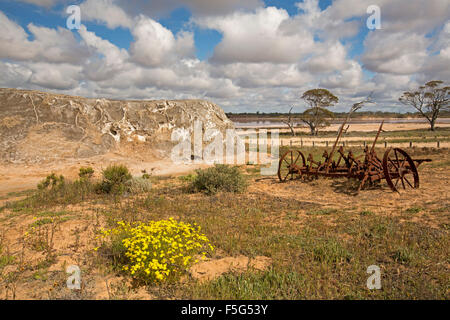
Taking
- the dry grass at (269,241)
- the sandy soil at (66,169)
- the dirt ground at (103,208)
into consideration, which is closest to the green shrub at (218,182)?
the dry grass at (269,241)

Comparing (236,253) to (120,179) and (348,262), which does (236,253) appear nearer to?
(348,262)

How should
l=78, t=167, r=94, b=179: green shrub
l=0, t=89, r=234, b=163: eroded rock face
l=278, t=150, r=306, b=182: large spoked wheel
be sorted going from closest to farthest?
1. l=278, t=150, r=306, b=182: large spoked wheel
2. l=78, t=167, r=94, b=179: green shrub
3. l=0, t=89, r=234, b=163: eroded rock face

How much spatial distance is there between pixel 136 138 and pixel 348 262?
48.9 ft

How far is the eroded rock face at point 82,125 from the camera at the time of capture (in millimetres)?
14141

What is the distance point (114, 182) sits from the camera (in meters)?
9.08

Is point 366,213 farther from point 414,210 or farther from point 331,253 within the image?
point 331,253

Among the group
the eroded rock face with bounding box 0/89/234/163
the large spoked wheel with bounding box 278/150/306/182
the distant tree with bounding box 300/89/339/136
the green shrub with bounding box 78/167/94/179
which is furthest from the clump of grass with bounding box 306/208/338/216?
the distant tree with bounding box 300/89/339/136

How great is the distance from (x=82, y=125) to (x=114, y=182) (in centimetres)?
855

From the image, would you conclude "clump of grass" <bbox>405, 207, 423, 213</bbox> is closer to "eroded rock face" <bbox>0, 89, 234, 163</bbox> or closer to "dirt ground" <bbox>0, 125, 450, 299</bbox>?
"dirt ground" <bbox>0, 125, 450, 299</bbox>

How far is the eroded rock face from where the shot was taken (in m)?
14.1

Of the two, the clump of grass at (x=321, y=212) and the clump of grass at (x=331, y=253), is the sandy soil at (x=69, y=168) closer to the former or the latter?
the clump of grass at (x=321, y=212)

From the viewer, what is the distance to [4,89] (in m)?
15.8

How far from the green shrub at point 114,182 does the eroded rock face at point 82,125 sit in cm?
658

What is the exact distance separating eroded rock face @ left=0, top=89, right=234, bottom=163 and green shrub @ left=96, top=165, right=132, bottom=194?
21.6 feet
